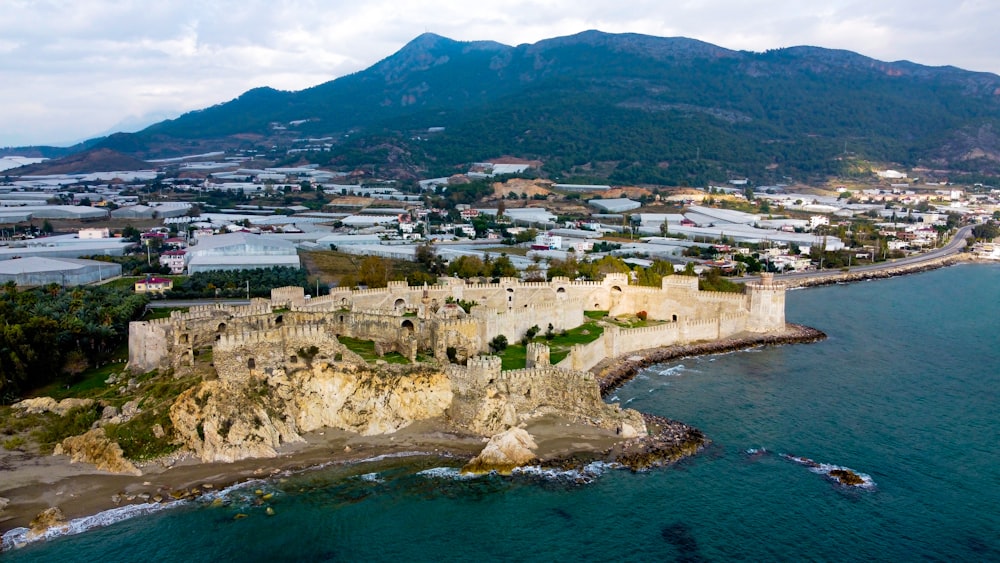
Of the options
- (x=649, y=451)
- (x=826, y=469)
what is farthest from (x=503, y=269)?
(x=826, y=469)

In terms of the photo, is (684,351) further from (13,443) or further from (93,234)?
(93,234)

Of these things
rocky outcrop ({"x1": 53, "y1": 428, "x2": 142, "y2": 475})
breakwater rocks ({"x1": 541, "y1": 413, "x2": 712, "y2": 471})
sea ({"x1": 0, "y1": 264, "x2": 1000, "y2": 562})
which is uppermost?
rocky outcrop ({"x1": 53, "y1": 428, "x2": 142, "y2": 475})

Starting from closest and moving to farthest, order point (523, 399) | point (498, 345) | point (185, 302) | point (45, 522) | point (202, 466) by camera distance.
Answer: point (45, 522) → point (202, 466) → point (523, 399) → point (498, 345) → point (185, 302)

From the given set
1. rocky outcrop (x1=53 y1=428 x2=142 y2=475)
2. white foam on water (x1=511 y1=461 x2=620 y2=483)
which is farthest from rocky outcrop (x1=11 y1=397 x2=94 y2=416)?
white foam on water (x1=511 y1=461 x2=620 y2=483)

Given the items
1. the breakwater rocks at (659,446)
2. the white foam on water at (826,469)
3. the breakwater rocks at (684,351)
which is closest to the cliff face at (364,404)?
the breakwater rocks at (659,446)

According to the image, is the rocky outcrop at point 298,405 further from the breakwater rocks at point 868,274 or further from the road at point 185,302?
the breakwater rocks at point 868,274

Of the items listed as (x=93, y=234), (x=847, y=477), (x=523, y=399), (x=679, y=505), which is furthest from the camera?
(x=93, y=234)

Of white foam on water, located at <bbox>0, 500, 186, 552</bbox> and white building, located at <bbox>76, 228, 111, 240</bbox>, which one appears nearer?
white foam on water, located at <bbox>0, 500, 186, 552</bbox>

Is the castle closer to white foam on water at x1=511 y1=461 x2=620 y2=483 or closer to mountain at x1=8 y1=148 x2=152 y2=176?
white foam on water at x1=511 y1=461 x2=620 y2=483
